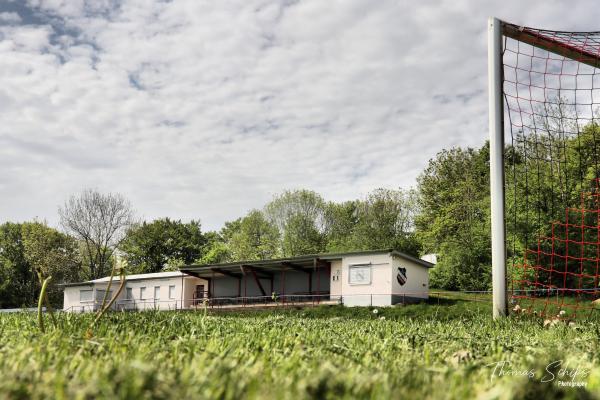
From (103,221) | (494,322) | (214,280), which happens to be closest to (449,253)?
(214,280)

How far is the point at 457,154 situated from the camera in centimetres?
5031

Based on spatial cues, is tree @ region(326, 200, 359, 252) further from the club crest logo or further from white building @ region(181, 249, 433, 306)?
the club crest logo

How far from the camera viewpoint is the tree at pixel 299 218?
175ft

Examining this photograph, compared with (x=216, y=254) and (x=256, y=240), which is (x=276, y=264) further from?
(x=216, y=254)

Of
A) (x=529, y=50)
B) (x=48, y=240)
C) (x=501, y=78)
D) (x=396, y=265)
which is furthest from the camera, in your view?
(x=48, y=240)

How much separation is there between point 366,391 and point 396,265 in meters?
29.7

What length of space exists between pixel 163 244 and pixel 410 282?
37.0 meters

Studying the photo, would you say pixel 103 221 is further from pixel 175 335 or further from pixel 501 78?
pixel 175 335

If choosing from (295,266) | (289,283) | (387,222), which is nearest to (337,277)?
(295,266)

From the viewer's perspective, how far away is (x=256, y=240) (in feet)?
187

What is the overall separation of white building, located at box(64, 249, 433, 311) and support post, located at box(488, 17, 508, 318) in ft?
57.5

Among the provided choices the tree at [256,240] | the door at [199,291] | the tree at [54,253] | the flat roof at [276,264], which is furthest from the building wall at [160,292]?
the tree at [256,240]

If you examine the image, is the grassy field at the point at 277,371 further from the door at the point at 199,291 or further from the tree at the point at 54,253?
the tree at the point at 54,253

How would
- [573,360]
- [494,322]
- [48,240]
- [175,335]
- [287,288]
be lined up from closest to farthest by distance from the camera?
[573,360] < [175,335] < [494,322] < [287,288] < [48,240]
